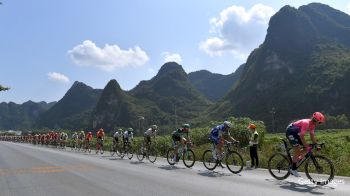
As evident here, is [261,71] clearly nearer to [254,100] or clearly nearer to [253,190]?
[254,100]

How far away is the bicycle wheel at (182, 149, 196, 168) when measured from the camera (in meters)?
17.4

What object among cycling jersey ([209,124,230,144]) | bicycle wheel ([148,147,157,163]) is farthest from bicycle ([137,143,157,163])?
cycling jersey ([209,124,230,144])

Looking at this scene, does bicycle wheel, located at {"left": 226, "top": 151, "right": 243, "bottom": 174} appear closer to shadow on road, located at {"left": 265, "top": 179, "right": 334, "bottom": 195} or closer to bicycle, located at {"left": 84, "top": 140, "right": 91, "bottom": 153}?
shadow on road, located at {"left": 265, "top": 179, "right": 334, "bottom": 195}

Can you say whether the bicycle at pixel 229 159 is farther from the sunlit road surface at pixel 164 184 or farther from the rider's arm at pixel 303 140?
the rider's arm at pixel 303 140

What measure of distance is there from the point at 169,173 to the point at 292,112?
146029mm

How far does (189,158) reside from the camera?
1789cm

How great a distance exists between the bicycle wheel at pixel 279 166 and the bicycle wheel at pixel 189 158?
4991mm

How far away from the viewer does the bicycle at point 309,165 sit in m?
11.2

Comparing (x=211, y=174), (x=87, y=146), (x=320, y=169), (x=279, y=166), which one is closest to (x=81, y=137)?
(x=87, y=146)

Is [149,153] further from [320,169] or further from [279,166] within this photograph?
[320,169]

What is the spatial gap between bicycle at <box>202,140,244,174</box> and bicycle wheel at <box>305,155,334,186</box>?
10.2 feet

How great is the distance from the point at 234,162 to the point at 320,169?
14.4ft

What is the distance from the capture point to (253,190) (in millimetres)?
10766

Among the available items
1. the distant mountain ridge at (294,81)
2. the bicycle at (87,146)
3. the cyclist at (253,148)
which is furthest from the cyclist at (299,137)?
the distant mountain ridge at (294,81)
